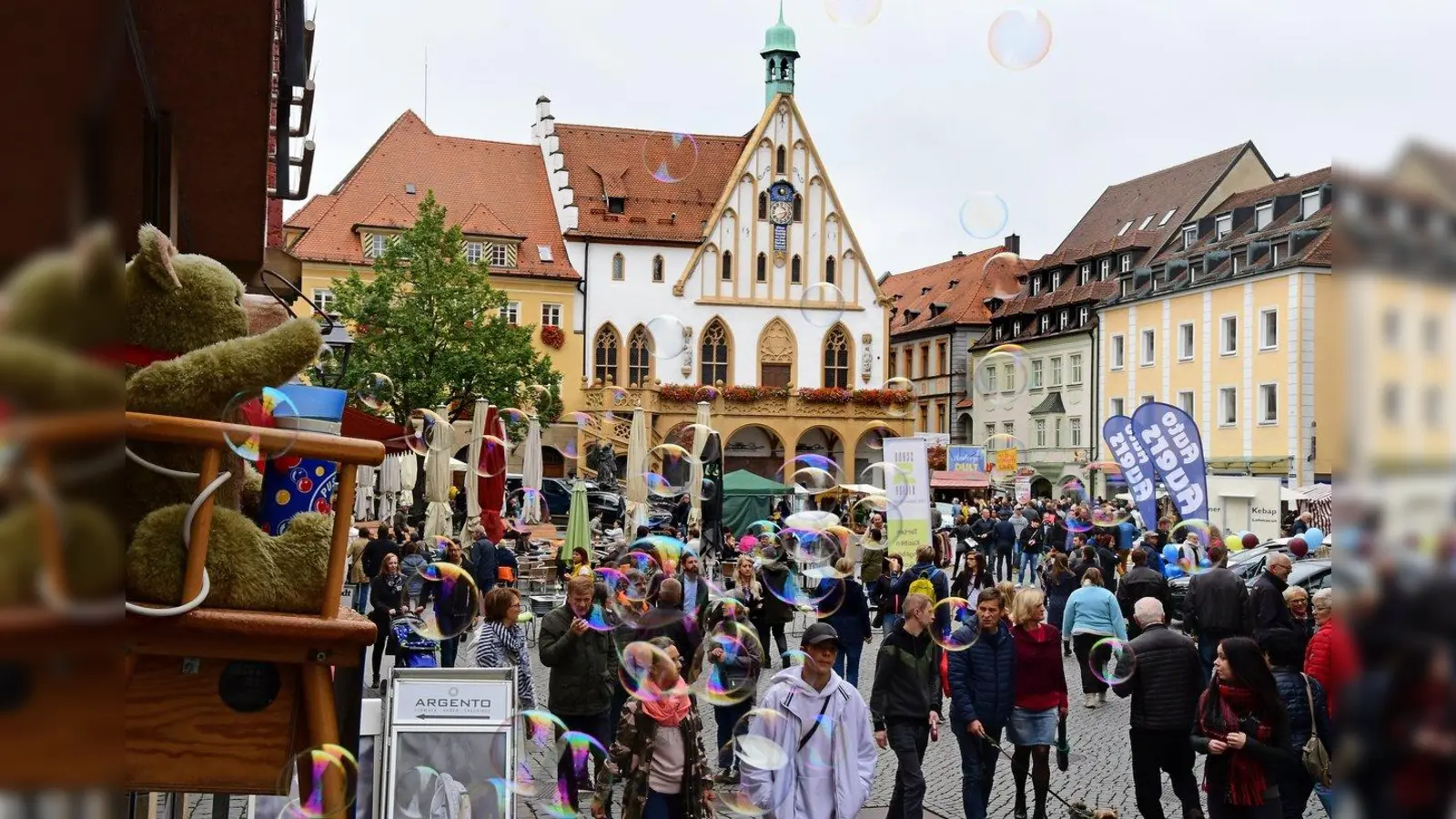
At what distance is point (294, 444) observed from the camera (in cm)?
→ 284

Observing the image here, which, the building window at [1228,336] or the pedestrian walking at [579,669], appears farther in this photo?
the building window at [1228,336]

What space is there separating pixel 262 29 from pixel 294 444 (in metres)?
2.75

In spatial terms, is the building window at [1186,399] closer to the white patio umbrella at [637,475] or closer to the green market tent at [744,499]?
the green market tent at [744,499]

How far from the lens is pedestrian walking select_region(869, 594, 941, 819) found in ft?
29.6

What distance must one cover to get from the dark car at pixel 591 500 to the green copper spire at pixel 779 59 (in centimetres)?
2511

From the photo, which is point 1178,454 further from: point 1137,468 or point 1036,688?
point 1036,688

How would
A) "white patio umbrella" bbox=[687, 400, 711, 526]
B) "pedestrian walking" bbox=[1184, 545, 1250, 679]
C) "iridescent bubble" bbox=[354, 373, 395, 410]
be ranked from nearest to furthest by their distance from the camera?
"pedestrian walking" bbox=[1184, 545, 1250, 679] → "white patio umbrella" bbox=[687, 400, 711, 526] → "iridescent bubble" bbox=[354, 373, 395, 410]

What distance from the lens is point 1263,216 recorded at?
162 ft

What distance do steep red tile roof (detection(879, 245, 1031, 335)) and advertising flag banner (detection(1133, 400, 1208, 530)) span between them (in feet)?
146

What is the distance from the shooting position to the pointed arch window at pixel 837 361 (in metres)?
59.2

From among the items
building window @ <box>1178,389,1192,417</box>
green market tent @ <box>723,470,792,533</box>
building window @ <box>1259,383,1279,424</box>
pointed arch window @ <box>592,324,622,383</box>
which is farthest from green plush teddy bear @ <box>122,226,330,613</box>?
pointed arch window @ <box>592,324,622,383</box>

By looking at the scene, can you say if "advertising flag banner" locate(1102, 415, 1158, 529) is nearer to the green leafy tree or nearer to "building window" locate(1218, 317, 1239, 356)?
→ the green leafy tree

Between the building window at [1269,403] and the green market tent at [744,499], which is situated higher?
the building window at [1269,403]

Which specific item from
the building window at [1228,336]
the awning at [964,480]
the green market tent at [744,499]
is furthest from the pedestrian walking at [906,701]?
the building window at [1228,336]
